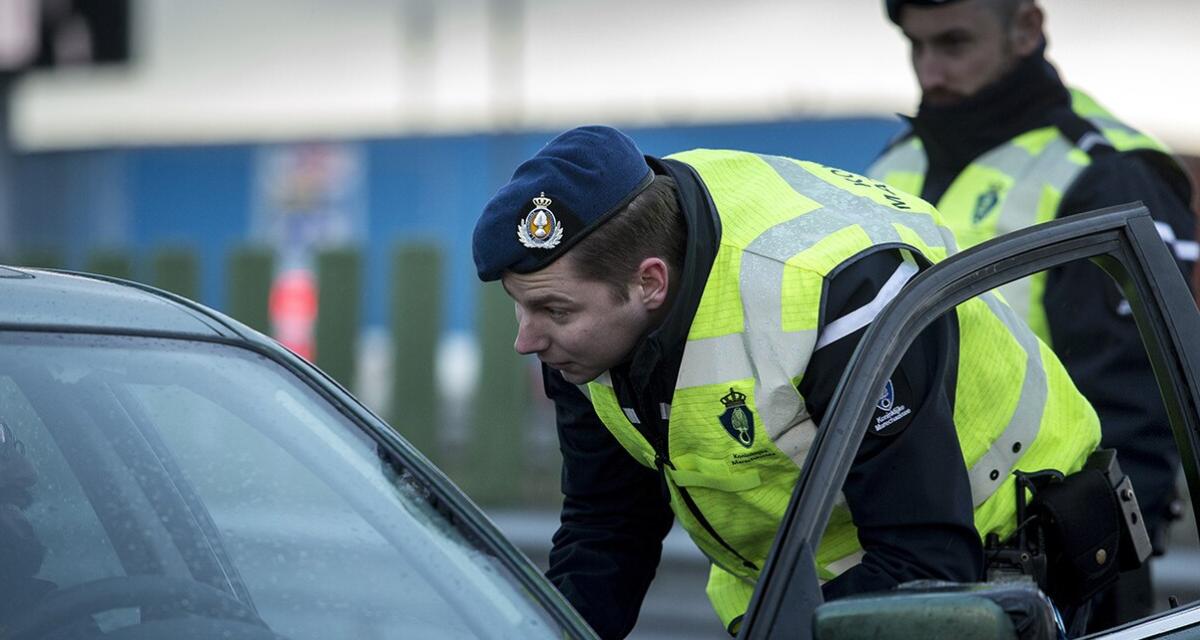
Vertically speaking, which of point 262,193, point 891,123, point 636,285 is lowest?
point 262,193

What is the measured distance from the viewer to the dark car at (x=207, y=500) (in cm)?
207

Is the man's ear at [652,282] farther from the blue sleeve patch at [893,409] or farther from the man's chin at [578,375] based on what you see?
the blue sleeve patch at [893,409]

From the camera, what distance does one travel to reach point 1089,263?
3559 mm

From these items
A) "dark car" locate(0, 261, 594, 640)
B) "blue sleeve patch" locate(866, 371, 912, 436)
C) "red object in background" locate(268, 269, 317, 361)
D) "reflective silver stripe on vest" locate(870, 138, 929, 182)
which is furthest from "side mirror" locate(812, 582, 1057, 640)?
"red object in background" locate(268, 269, 317, 361)

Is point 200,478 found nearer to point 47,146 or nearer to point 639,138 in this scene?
point 639,138

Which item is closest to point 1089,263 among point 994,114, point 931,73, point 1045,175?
point 1045,175

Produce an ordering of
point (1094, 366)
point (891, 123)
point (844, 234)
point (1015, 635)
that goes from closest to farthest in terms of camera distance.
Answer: point (1015, 635) → point (844, 234) → point (1094, 366) → point (891, 123)

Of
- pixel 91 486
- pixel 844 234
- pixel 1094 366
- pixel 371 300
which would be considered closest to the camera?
pixel 91 486

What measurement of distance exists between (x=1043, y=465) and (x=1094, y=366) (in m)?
0.84

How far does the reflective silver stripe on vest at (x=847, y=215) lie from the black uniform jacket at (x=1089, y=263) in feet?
3.03

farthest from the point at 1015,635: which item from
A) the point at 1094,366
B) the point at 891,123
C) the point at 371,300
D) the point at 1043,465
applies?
the point at 891,123

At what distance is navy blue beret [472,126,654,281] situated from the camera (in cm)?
253

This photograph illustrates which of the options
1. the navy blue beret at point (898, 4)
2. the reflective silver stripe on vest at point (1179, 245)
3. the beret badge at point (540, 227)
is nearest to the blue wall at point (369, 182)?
the navy blue beret at point (898, 4)

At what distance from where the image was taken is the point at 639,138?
639 inches
